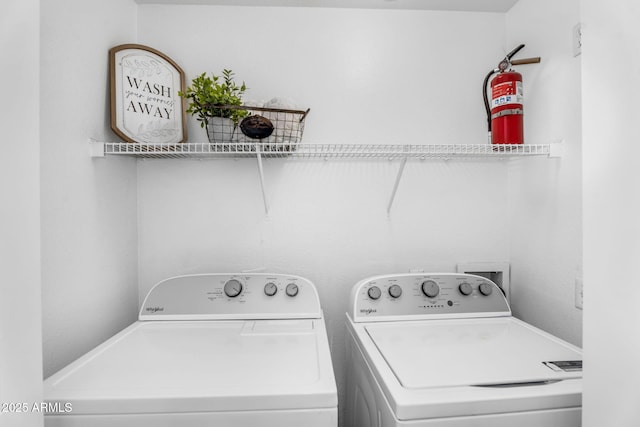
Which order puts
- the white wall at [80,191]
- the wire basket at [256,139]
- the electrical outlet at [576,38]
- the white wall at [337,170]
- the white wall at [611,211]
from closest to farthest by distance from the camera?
the white wall at [611,211] < the white wall at [80,191] < the electrical outlet at [576,38] < the wire basket at [256,139] < the white wall at [337,170]

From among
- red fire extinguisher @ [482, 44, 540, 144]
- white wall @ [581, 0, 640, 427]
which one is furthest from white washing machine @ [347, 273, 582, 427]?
red fire extinguisher @ [482, 44, 540, 144]

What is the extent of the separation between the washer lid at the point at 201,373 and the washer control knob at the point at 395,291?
0.35 metres

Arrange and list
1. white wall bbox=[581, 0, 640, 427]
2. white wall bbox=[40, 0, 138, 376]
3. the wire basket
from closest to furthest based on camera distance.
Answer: white wall bbox=[581, 0, 640, 427]
white wall bbox=[40, 0, 138, 376]
the wire basket

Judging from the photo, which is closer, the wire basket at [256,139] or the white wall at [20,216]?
the white wall at [20,216]

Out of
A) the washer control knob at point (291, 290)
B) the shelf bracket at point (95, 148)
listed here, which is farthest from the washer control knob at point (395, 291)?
the shelf bracket at point (95, 148)

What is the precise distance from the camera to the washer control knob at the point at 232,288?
1381mm

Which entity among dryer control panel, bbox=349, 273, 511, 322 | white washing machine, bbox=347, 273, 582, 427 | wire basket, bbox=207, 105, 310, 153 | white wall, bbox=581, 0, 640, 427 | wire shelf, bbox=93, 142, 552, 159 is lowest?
white washing machine, bbox=347, 273, 582, 427

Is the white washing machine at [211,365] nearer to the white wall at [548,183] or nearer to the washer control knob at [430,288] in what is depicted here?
the washer control knob at [430,288]

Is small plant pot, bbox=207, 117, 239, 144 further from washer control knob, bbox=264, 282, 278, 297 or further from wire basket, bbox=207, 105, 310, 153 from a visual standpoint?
washer control knob, bbox=264, 282, 278, 297

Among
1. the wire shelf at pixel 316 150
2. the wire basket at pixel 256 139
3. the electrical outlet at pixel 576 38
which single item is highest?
the electrical outlet at pixel 576 38

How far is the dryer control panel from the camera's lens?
1377mm

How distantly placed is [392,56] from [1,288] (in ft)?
5.51

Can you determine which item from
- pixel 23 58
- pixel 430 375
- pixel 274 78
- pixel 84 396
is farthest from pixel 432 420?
pixel 274 78

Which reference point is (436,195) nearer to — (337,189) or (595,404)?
(337,189)
